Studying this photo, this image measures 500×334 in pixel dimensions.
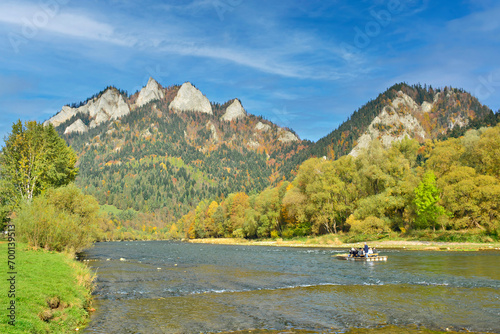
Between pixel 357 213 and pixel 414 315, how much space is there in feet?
211

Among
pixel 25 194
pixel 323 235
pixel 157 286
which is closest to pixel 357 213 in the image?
pixel 323 235

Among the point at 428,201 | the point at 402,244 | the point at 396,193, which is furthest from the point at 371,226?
the point at 428,201

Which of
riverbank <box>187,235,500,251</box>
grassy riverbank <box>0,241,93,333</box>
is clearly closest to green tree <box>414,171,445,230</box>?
riverbank <box>187,235,500,251</box>

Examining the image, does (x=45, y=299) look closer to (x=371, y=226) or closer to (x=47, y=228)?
(x=47, y=228)

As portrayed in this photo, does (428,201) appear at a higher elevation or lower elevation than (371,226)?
higher

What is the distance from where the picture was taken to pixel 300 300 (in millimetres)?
23156

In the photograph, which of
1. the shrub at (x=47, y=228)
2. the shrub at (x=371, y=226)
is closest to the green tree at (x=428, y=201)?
the shrub at (x=371, y=226)

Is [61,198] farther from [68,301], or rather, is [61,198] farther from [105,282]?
[68,301]

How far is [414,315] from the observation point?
738 inches

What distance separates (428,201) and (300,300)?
57.0m

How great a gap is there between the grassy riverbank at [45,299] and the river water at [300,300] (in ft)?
4.20

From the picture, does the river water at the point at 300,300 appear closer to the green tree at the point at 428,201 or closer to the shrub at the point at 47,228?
the shrub at the point at 47,228

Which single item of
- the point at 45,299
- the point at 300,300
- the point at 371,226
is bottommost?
the point at 300,300

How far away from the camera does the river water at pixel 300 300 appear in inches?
685
